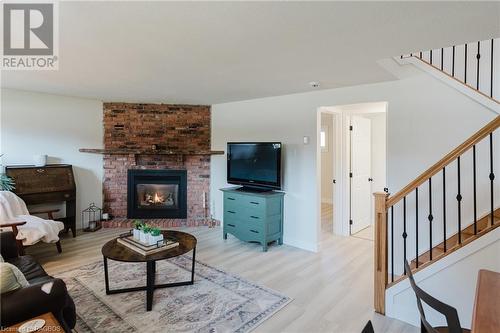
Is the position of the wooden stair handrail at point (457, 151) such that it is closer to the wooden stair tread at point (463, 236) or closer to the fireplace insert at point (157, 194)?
the wooden stair tread at point (463, 236)

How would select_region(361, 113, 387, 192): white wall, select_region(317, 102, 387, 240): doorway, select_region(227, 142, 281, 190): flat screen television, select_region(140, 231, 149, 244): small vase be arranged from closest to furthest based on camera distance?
select_region(140, 231, 149, 244): small vase, select_region(227, 142, 281, 190): flat screen television, select_region(317, 102, 387, 240): doorway, select_region(361, 113, 387, 192): white wall

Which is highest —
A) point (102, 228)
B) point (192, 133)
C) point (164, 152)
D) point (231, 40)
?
point (231, 40)

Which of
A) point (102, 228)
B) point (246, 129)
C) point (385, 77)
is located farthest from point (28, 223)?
point (385, 77)

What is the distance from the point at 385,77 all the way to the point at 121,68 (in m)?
2.87

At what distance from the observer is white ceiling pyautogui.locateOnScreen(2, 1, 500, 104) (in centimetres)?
173

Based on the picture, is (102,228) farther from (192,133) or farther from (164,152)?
(192,133)

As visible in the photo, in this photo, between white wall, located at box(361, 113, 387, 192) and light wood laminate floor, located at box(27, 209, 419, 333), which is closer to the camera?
light wood laminate floor, located at box(27, 209, 419, 333)

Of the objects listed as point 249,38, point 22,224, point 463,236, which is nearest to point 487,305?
point 463,236

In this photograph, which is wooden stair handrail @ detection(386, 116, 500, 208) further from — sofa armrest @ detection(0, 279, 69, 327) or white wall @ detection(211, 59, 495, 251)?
sofa armrest @ detection(0, 279, 69, 327)

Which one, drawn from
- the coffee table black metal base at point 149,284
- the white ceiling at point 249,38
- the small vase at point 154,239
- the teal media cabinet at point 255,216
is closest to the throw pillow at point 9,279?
the coffee table black metal base at point 149,284

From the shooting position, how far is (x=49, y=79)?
11.6 feet

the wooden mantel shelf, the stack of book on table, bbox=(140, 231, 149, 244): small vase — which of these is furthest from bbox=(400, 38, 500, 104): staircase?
the wooden mantel shelf

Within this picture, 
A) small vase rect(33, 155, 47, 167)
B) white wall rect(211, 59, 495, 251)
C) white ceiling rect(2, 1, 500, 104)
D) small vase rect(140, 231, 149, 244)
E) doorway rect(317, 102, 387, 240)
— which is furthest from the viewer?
doorway rect(317, 102, 387, 240)

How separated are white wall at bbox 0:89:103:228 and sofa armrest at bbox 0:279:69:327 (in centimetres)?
344
